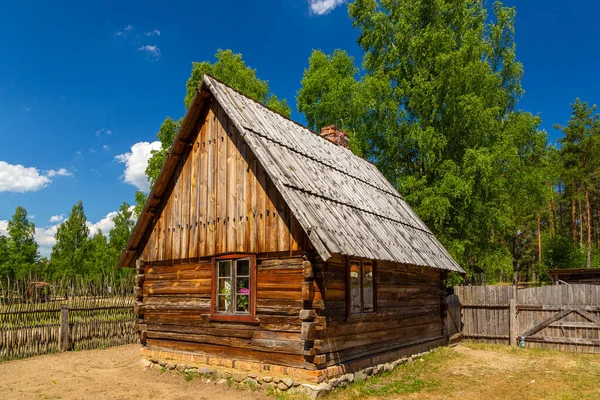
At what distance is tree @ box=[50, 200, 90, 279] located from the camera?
43.3 m

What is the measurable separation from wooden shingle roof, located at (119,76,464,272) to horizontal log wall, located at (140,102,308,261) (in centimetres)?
47

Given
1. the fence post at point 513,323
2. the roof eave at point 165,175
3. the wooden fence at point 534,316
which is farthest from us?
the fence post at point 513,323

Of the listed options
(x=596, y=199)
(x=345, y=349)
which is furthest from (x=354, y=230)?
(x=596, y=199)

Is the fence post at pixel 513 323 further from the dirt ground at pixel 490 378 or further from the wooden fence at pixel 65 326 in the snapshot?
the wooden fence at pixel 65 326

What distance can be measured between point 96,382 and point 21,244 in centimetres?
3021

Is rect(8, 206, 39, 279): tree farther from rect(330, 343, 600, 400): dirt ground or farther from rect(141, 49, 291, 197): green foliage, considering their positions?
rect(330, 343, 600, 400): dirt ground

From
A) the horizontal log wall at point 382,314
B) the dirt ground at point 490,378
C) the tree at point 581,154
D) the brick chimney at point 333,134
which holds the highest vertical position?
the tree at point 581,154

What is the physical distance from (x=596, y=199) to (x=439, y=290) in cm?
3872

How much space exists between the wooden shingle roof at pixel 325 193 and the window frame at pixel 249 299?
1952mm

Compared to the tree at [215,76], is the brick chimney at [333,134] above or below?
below

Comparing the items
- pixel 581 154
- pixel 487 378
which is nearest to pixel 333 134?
pixel 487 378

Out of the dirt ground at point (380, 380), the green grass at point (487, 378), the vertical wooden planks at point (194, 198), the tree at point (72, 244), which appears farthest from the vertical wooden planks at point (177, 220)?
the tree at point (72, 244)

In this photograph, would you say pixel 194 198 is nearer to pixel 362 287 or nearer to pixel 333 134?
pixel 362 287

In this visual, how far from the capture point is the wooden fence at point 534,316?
1655 centimetres
